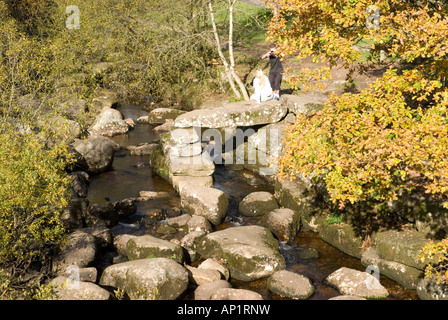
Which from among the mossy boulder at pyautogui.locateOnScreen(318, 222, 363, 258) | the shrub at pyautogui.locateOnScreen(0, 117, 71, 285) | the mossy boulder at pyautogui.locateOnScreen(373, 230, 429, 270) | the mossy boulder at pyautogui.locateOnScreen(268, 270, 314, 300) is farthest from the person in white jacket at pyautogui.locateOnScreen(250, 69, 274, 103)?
the shrub at pyautogui.locateOnScreen(0, 117, 71, 285)

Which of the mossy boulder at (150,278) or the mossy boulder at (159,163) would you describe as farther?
the mossy boulder at (159,163)

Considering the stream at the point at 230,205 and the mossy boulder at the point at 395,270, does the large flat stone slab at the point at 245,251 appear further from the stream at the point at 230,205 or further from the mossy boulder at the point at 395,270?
the mossy boulder at the point at 395,270

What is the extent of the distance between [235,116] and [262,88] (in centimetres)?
215

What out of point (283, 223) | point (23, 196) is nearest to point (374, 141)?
point (283, 223)

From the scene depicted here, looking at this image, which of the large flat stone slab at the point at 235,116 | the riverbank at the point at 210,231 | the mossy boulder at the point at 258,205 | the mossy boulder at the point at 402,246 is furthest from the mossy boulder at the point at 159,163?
the mossy boulder at the point at 402,246

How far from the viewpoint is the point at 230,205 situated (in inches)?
652

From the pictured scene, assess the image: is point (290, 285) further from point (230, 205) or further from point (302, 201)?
point (230, 205)

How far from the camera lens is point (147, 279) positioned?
1072cm

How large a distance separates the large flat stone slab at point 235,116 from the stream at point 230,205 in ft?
8.29

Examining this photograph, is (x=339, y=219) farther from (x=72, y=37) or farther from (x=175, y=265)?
(x=72, y=37)

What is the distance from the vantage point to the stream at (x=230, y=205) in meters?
11.8
